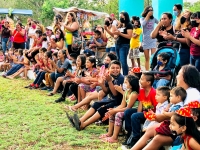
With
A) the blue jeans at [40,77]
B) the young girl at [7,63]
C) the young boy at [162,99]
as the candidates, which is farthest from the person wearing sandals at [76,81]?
the young girl at [7,63]

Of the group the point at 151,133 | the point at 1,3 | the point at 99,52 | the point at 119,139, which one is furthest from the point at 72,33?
the point at 1,3

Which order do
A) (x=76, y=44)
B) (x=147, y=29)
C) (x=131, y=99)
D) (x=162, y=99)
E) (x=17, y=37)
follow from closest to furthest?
(x=162, y=99)
(x=131, y=99)
(x=147, y=29)
(x=76, y=44)
(x=17, y=37)

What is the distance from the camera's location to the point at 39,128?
5828mm

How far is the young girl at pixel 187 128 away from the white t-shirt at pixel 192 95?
58 cm

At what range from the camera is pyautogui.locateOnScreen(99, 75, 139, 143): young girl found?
16.4ft

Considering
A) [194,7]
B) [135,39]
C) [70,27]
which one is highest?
[194,7]

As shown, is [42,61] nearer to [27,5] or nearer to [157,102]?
[157,102]

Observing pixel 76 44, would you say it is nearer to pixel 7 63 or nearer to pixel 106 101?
pixel 106 101

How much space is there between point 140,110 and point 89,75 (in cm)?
251

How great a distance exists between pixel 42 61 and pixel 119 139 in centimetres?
522

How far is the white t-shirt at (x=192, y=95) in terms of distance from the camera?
12.8ft

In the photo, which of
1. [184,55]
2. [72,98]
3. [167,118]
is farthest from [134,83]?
[72,98]

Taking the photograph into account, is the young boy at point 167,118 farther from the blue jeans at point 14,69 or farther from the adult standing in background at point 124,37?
the blue jeans at point 14,69

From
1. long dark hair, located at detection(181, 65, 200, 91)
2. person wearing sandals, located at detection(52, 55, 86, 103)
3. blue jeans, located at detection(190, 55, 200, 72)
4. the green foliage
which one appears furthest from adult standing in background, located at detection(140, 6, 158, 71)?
the green foliage
